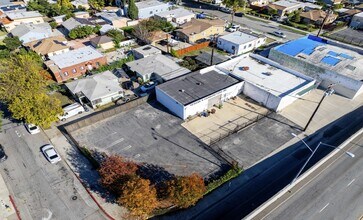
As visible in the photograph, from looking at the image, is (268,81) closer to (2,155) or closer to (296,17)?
(2,155)

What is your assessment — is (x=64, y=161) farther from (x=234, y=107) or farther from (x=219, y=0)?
(x=219, y=0)

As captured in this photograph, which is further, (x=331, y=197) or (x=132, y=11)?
(x=132, y=11)

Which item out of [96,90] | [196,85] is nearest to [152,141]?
[196,85]

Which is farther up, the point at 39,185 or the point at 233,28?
the point at 233,28

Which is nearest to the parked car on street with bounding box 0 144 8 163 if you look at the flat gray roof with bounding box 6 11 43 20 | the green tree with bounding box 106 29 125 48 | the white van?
the white van

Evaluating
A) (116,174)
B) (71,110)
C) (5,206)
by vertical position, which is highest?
(116,174)

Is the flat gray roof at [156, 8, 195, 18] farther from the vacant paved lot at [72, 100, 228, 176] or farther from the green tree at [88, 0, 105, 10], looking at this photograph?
the vacant paved lot at [72, 100, 228, 176]

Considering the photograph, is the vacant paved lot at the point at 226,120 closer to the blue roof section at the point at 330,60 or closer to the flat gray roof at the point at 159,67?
the flat gray roof at the point at 159,67
